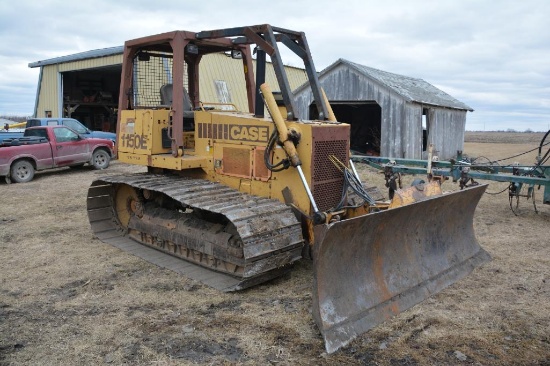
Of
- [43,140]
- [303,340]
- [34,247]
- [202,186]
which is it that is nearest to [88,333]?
[303,340]

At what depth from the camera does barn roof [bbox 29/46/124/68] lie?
20.3 metres

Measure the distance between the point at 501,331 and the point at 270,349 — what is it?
2.06 metres

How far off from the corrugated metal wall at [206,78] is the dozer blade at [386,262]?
1612cm

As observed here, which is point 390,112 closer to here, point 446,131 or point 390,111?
point 390,111

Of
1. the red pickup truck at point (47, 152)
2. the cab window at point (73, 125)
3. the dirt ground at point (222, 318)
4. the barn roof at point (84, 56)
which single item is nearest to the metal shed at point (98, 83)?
the barn roof at point (84, 56)

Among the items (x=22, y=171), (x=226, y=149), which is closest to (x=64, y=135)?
(x=22, y=171)

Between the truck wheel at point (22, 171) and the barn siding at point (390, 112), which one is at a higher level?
the barn siding at point (390, 112)

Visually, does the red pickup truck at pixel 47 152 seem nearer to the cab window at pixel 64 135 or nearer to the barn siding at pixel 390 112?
the cab window at pixel 64 135

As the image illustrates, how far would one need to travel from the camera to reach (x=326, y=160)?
5.64 metres

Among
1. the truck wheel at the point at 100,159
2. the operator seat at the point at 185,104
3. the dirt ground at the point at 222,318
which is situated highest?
the operator seat at the point at 185,104

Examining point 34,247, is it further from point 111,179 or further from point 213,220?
point 213,220

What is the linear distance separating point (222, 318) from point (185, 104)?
346 cm

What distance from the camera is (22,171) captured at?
1402 centimetres

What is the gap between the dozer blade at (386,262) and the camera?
4.30m
